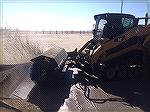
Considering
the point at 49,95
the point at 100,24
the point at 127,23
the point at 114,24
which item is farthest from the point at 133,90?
the point at 100,24

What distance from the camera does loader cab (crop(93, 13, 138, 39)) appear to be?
13.5 m

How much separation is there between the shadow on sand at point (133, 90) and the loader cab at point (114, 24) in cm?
213

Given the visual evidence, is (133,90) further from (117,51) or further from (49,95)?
(49,95)

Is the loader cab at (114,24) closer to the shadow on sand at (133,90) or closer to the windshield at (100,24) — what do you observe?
the windshield at (100,24)

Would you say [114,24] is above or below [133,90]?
above

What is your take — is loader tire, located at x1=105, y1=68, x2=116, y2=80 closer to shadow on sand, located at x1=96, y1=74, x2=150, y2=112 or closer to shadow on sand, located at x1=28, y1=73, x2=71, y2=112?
shadow on sand, located at x1=96, y1=74, x2=150, y2=112

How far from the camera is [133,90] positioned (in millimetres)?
11047

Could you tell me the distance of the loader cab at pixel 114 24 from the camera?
1346cm

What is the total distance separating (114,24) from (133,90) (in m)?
3.60

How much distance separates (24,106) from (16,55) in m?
13.3

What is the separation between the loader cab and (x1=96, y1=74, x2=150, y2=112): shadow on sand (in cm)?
213

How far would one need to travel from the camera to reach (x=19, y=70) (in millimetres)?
14203

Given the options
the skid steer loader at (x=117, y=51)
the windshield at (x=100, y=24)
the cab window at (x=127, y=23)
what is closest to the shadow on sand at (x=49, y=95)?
the skid steer loader at (x=117, y=51)

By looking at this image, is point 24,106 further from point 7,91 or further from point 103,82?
point 103,82
